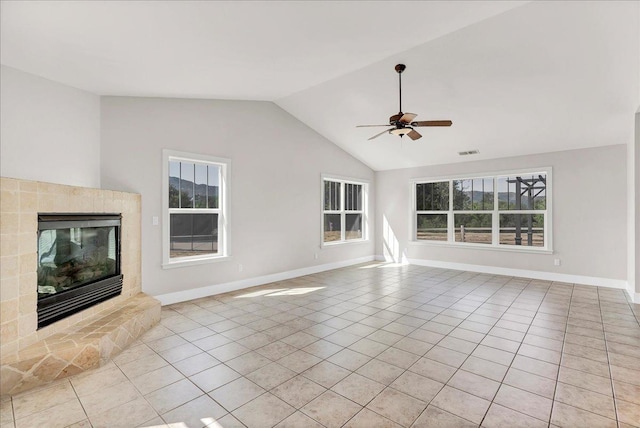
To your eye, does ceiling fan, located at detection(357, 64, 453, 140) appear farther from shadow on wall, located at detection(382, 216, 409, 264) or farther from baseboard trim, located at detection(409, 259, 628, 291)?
shadow on wall, located at detection(382, 216, 409, 264)

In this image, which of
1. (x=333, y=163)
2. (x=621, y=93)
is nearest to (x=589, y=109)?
(x=621, y=93)

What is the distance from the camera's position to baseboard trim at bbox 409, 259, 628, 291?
543 cm

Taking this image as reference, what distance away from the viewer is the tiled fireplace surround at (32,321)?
2361 millimetres

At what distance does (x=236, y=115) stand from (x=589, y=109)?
544cm

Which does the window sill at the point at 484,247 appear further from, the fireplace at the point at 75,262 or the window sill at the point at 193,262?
the fireplace at the point at 75,262

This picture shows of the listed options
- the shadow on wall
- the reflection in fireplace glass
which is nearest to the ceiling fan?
the reflection in fireplace glass

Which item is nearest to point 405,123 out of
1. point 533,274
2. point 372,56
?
point 372,56

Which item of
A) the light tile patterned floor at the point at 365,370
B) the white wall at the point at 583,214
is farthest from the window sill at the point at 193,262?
the white wall at the point at 583,214

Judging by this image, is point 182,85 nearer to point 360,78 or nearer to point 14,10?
point 14,10

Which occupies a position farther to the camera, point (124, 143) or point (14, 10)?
point (124, 143)

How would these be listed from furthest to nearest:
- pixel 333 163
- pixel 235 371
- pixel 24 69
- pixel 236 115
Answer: pixel 333 163
pixel 236 115
pixel 24 69
pixel 235 371

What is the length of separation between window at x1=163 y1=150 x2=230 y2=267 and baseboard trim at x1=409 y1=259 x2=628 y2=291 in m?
5.02

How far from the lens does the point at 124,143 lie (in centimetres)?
408

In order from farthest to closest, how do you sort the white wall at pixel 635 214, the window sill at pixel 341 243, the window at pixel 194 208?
the window sill at pixel 341 243 → the window at pixel 194 208 → the white wall at pixel 635 214
